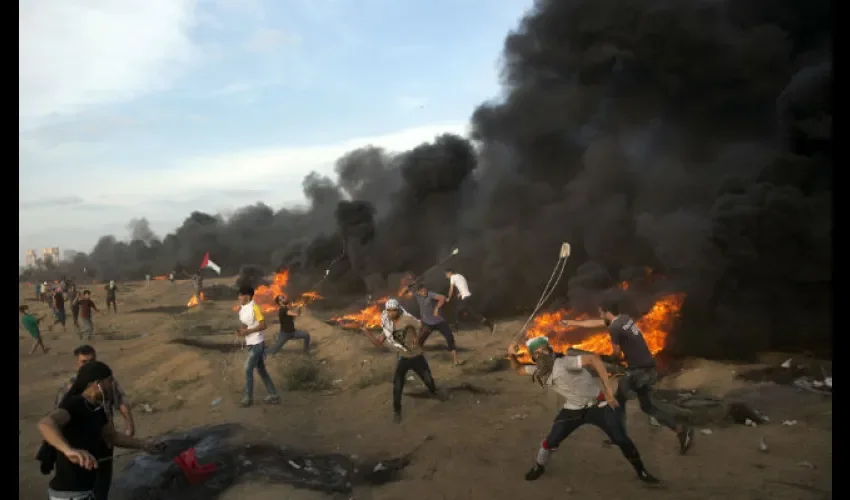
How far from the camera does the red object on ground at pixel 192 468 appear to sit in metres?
6.44

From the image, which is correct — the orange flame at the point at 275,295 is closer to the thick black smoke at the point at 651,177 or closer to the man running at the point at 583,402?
the thick black smoke at the point at 651,177

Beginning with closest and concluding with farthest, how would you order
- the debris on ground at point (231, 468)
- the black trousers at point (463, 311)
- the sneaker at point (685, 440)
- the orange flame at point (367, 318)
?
the debris on ground at point (231, 468), the sneaker at point (685, 440), the black trousers at point (463, 311), the orange flame at point (367, 318)

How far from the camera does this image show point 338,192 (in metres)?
38.8

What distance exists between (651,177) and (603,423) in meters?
11.5

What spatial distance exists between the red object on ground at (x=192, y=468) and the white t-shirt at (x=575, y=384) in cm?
417

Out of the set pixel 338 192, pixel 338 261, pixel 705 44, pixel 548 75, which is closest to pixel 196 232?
pixel 338 192

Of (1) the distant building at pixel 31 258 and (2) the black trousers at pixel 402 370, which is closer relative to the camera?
(2) the black trousers at pixel 402 370

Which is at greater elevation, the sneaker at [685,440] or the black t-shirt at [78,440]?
the black t-shirt at [78,440]

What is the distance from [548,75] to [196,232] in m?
35.2

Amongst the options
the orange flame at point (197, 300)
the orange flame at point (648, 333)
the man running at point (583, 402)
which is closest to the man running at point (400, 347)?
the man running at point (583, 402)

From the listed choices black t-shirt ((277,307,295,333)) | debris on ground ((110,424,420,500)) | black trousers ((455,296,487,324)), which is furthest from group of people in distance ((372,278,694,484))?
black trousers ((455,296,487,324))

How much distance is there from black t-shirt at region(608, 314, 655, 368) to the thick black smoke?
5.07 metres

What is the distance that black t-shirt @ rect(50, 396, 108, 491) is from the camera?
437 cm

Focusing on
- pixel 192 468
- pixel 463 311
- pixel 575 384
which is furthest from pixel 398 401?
pixel 463 311
